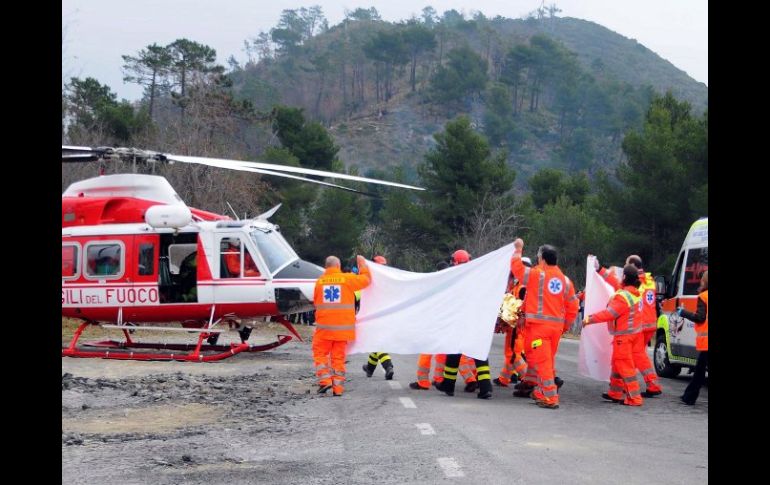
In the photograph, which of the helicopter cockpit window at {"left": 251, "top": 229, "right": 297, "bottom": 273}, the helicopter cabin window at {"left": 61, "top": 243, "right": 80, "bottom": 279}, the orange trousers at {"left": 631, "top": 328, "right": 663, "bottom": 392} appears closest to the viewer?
the orange trousers at {"left": 631, "top": 328, "right": 663, "bottom": 392}

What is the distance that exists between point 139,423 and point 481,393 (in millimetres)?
4397

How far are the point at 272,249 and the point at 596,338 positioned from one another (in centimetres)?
704

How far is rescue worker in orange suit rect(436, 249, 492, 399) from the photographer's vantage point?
12.3 m

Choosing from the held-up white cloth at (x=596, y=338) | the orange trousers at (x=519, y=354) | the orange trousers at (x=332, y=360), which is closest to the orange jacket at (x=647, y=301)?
the held-up white cloth at (x=596, y=338)

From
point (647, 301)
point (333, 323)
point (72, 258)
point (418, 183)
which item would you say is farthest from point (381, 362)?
point (418, 183)

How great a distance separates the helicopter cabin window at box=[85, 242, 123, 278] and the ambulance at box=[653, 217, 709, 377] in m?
9.91

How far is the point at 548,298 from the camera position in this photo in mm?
11805

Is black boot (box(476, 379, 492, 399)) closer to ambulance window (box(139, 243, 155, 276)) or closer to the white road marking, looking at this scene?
the white road marking

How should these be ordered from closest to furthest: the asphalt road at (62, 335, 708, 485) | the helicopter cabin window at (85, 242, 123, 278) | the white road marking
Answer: the white road marking, the asphalt road at (62, 335, 708, 485), the helicopter cabin window at (85, 242, 123, 278)

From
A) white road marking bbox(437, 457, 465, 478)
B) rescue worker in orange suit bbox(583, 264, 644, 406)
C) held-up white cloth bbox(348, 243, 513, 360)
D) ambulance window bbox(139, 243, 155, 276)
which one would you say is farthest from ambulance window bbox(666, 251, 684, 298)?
ambulance window bbox(139, 243, 155, 276)

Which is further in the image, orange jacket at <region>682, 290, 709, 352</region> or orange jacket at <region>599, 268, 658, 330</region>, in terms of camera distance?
orange jacket at <region>599, 268, 658, 330</region>

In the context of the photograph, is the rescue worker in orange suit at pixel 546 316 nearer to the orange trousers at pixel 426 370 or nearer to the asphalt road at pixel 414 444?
the asphalt road at pixel 414 444
